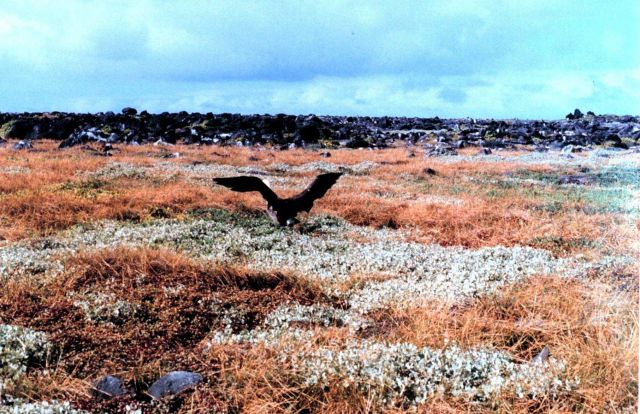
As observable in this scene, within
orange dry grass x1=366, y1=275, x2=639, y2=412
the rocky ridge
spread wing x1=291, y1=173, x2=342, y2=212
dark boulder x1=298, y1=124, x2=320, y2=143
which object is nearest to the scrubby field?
orange dry grass x1=366, y1=275, x2=639, y2=412

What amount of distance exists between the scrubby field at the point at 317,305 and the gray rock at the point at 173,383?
0.09m

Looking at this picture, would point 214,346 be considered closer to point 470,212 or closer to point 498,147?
point 470,212

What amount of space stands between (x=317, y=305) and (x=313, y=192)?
282 inches

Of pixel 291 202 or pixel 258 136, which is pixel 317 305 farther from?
pixel 258 136

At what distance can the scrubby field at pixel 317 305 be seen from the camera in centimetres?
567

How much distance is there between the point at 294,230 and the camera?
1435 cm

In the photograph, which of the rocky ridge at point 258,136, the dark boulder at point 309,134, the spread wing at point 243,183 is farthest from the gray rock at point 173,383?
the dark boulder at point 309,134

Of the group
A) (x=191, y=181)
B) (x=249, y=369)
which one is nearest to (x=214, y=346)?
(x=249, y=369)

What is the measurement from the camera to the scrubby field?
5.67 metres

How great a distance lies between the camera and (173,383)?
19.0 ft

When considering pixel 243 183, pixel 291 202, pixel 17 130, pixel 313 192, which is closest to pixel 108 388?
pixel 243 183

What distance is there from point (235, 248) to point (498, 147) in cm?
4149

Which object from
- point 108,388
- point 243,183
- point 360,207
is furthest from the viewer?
point 360,207

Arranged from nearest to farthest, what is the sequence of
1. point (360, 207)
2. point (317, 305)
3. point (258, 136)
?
1. point (317, 305)
2. point (360, 207)
3. point (258, 136)
